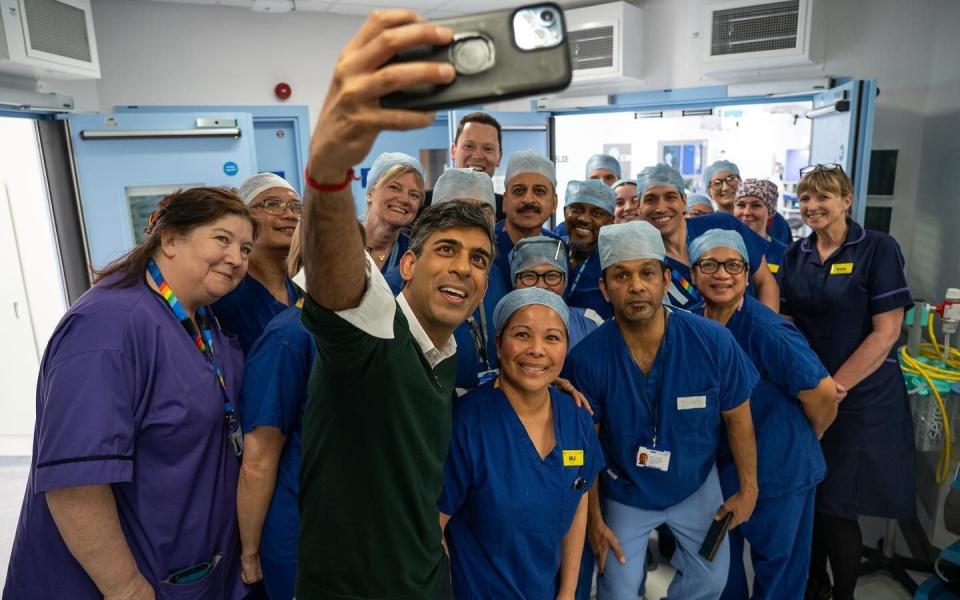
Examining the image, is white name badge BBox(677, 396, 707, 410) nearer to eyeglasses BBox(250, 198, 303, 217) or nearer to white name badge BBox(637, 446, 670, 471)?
white name badge BBox(637, 446, 670, 471)

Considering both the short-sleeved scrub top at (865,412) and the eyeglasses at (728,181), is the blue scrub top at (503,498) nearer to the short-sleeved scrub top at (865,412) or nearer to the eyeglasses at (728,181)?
the short-sleeved scrub top at (865,412)

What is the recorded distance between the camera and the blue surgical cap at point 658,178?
112 inches

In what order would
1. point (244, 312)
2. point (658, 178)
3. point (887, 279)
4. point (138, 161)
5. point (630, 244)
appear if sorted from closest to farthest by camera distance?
point (244, 312), point (630, 244), point (887, 279), point (658, 178), point (138, 161)

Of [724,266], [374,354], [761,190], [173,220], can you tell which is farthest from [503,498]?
[761,190]

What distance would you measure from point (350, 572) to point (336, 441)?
29 cm

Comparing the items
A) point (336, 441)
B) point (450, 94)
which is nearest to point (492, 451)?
point (336, 441)

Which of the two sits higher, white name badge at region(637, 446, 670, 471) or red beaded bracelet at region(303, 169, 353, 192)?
red beaded bracelet at region(303, 169, 353, 192)

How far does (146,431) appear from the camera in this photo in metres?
1.27

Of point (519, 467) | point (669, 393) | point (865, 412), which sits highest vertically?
point (669, 393)

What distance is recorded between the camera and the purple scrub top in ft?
3.79

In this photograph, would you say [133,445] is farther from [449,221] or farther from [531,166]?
[531,166]

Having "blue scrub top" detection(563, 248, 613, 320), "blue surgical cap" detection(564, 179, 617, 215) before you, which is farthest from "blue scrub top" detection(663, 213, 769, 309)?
"blue surgical cap" detection(564, 179, 617, 215)

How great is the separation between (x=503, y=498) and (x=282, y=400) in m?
0.69

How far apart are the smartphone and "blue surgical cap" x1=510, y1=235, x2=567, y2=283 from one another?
165 cm
